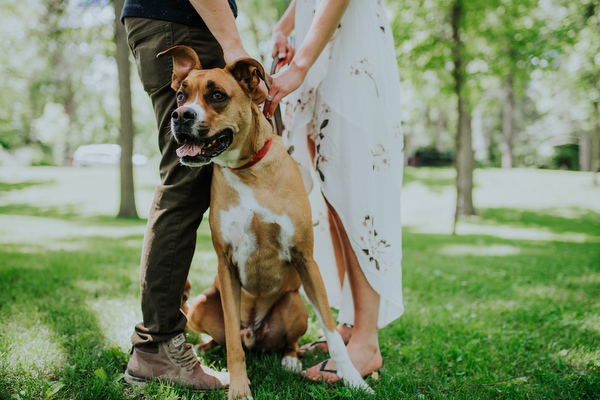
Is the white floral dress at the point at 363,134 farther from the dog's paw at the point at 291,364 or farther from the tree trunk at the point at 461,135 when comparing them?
the tree trunk at the point at 461,135

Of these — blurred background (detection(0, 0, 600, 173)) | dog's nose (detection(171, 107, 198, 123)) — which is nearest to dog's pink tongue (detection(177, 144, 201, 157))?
dog's nose (detection(171, 107, 198, 123))

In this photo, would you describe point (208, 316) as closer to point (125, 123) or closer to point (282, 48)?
point (282, 48)

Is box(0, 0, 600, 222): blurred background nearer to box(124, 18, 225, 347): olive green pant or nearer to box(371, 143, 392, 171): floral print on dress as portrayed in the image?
box(124, 18, 225, 347): olive green pant

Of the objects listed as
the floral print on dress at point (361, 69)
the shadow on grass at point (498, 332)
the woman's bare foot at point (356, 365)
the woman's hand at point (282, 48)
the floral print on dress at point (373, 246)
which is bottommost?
the shadow on grass at point (498, 332)

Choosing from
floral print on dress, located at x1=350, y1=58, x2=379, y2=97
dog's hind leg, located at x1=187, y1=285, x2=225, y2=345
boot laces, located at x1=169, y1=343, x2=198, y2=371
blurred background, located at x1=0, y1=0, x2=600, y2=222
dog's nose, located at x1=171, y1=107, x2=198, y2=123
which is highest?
blurred background, located at x1=0, y1=0, x2=600, y2=222

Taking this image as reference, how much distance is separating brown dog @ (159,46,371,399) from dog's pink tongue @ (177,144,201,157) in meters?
0.02

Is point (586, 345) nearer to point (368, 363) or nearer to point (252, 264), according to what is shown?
point (368, 363)

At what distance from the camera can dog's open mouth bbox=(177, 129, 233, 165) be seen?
2045mm

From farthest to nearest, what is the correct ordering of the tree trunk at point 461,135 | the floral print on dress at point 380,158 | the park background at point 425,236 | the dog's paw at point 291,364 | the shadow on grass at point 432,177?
1. the shadow on grass at point 432,177
2. the tree trunk at point 461,135
3. the floral print on dress at point 380,158
4. the dog's paw at point 291,364
5. the park background at point 425,236

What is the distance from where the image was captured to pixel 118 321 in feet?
10.1

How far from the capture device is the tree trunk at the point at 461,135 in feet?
37.1

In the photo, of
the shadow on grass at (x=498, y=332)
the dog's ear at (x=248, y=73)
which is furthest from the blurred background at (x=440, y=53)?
the dog's ear at (x=248, y=73)

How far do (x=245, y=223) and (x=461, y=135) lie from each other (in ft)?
39.8

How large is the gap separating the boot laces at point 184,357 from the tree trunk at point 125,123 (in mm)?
Answer: 11021
